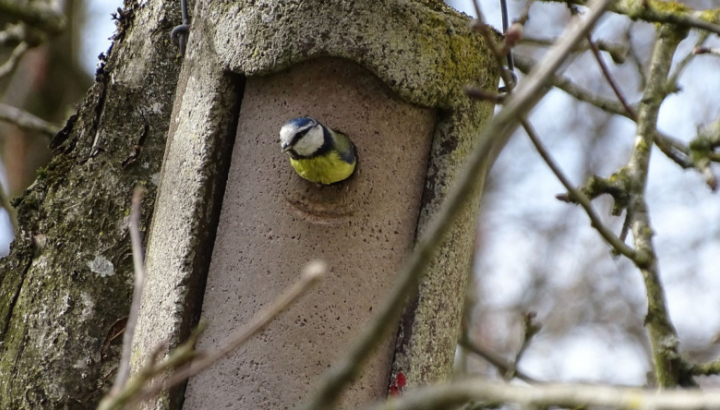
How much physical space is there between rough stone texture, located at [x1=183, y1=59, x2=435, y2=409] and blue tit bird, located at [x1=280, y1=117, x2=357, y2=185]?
0.12 ft

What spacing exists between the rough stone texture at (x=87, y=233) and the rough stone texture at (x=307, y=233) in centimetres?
49

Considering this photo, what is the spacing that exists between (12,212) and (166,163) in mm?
1077

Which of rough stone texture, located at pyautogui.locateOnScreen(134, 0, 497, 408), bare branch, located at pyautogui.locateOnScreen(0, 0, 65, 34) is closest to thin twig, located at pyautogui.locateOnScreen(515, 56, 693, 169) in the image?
rough stone texture, located at pyautogui.locateOnScreen(134, 0, 497, 408)

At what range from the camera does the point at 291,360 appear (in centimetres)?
232

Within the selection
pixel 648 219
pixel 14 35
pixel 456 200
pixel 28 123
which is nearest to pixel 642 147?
pixel 648 219

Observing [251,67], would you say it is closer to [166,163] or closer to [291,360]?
[166,163]

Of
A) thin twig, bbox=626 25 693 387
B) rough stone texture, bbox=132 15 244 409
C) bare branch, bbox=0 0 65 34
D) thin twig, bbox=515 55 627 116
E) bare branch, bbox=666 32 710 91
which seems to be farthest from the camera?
bare branch, bbox=0 0 65 34

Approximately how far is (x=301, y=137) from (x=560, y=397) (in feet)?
4.67

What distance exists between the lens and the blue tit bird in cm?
227

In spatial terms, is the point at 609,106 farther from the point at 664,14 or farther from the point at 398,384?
the point at 398,384

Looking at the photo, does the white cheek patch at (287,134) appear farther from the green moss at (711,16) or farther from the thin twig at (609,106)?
the green moss at (711,16)

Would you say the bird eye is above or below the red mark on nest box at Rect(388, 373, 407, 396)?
above

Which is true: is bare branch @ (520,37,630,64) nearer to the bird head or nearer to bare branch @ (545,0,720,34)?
bare branch @ (545,0,720,34)

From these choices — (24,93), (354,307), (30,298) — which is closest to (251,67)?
(354,307)
